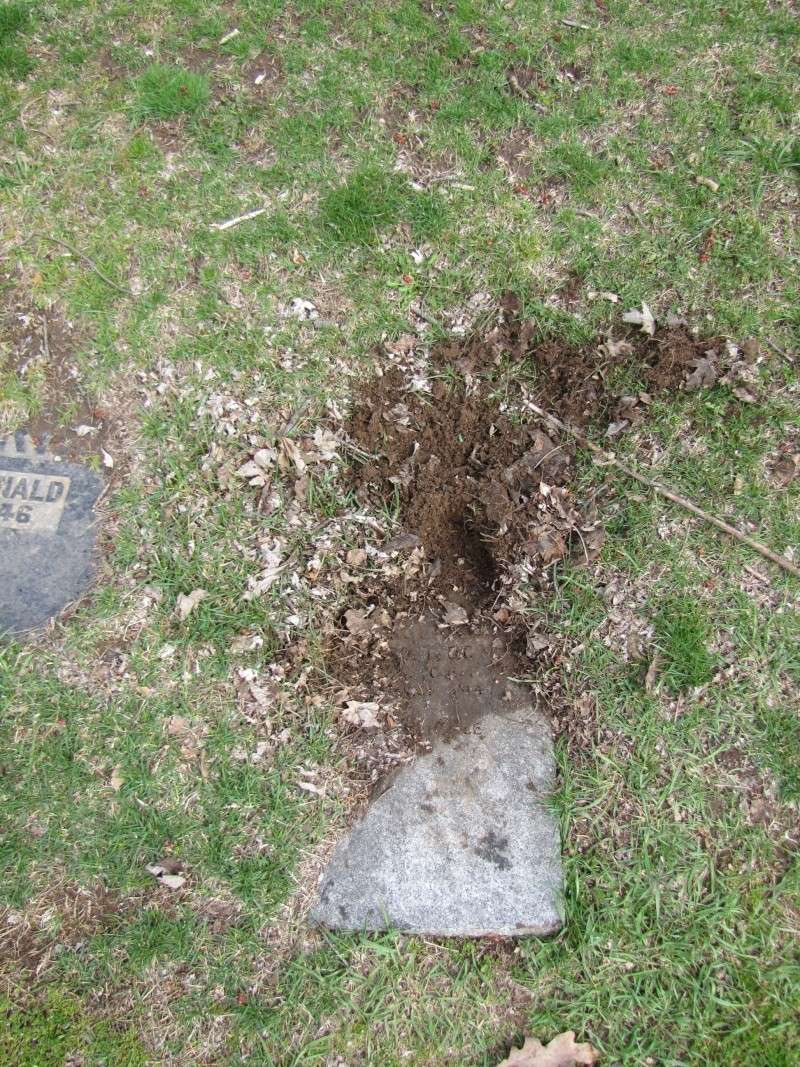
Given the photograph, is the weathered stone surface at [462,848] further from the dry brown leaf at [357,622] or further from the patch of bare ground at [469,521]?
the dry brown leaf at [357,622]

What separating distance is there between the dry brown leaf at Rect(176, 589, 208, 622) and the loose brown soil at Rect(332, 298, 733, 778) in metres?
0.62

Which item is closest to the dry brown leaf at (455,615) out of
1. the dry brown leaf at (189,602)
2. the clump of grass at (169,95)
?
the dry brown leaf at (189,602)

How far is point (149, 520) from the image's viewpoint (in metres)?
2.82

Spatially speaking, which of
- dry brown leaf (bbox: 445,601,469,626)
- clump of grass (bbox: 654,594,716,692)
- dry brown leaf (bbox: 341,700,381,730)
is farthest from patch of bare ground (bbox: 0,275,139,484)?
clump of grass (bbox: 654,594,716,692)

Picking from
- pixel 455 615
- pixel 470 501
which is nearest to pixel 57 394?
pixel 470 501

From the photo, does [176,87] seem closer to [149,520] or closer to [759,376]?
[149,520]

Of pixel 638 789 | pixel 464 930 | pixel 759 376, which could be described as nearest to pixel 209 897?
pixel 464 930

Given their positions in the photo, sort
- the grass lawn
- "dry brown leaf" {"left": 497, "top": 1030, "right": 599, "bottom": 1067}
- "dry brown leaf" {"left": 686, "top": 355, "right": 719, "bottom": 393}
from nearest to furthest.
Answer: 1. "dry brown leaf" {"left": 497, "top": 1030, "right": 599, "bottom": 1067}
2. the grass lawn
3. "dry brown leaf" {"left": 686, "top": 355, "right": 719, "bottom": 393}

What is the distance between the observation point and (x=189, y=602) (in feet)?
8.88

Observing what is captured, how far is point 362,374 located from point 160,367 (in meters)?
0.93

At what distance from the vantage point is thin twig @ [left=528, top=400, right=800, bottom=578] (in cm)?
277

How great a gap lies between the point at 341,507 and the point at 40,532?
4.37 ft

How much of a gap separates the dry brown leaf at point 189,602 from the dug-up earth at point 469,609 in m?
0.61

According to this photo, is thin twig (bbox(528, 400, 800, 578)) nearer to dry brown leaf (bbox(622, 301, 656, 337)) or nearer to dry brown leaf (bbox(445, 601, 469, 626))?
dry brown leaf (bbox(622, 301, 656, 337))
